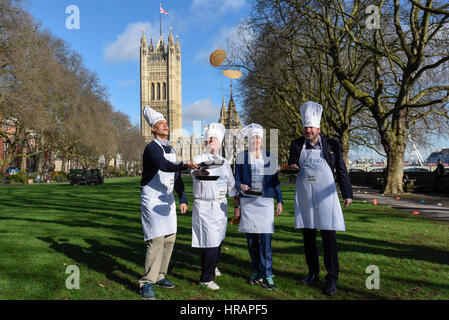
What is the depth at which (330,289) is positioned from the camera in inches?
166

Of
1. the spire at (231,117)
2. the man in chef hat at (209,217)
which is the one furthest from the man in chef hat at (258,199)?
the spire at (231,117)

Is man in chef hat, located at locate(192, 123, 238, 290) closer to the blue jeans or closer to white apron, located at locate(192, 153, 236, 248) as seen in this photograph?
white apron, located at locate(192, 153, 236, 248)

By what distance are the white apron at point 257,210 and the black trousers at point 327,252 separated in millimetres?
543

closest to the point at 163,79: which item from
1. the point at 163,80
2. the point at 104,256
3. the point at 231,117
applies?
the point at 163,80

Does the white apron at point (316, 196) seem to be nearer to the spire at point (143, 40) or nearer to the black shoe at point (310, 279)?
the black shoe at point (310, 279)

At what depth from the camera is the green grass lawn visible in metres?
4.32

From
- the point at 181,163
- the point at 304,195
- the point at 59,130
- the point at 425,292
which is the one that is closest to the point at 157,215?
the point at 181,163

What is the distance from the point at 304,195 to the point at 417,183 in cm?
2065

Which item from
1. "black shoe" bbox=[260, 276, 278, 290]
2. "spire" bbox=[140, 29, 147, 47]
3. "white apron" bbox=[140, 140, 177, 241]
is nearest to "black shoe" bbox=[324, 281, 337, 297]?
"black shoe" bbox=[260, 276, 278, 290]

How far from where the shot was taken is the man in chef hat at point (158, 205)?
13.9 ft

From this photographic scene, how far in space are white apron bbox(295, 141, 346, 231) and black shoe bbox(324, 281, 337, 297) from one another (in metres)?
0.66

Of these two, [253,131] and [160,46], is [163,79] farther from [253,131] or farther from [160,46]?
[253,131]

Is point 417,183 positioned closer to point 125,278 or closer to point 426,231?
point 426,231

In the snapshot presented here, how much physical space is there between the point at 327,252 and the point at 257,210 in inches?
40.2
